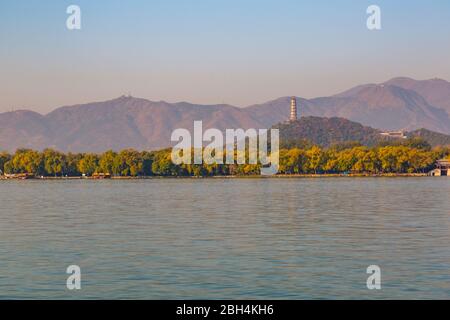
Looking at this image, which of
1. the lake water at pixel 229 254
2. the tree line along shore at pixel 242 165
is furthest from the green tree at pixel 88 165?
the lake water at pixel 229 254

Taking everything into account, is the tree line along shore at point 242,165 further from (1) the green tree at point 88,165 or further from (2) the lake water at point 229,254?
(2) the lake water at point 229,254

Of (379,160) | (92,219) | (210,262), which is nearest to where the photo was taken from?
(210,262)

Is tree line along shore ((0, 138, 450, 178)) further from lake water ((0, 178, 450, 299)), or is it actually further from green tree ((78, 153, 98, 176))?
lake water ((0, 178, 450, 299))

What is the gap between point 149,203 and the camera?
56.7 metres

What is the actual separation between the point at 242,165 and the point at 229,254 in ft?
398

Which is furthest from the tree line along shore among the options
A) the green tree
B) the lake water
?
the lake water

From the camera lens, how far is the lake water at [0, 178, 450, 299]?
779 inches

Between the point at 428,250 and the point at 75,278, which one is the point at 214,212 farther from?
the point at 75,278

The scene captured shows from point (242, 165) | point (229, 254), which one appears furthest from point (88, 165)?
point (229, 254)

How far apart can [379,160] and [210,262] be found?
4864 inches

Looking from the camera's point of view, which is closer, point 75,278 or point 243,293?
point 243,293

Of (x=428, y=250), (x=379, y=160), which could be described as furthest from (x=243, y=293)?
(x=379, y=160)

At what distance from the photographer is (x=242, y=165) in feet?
483
